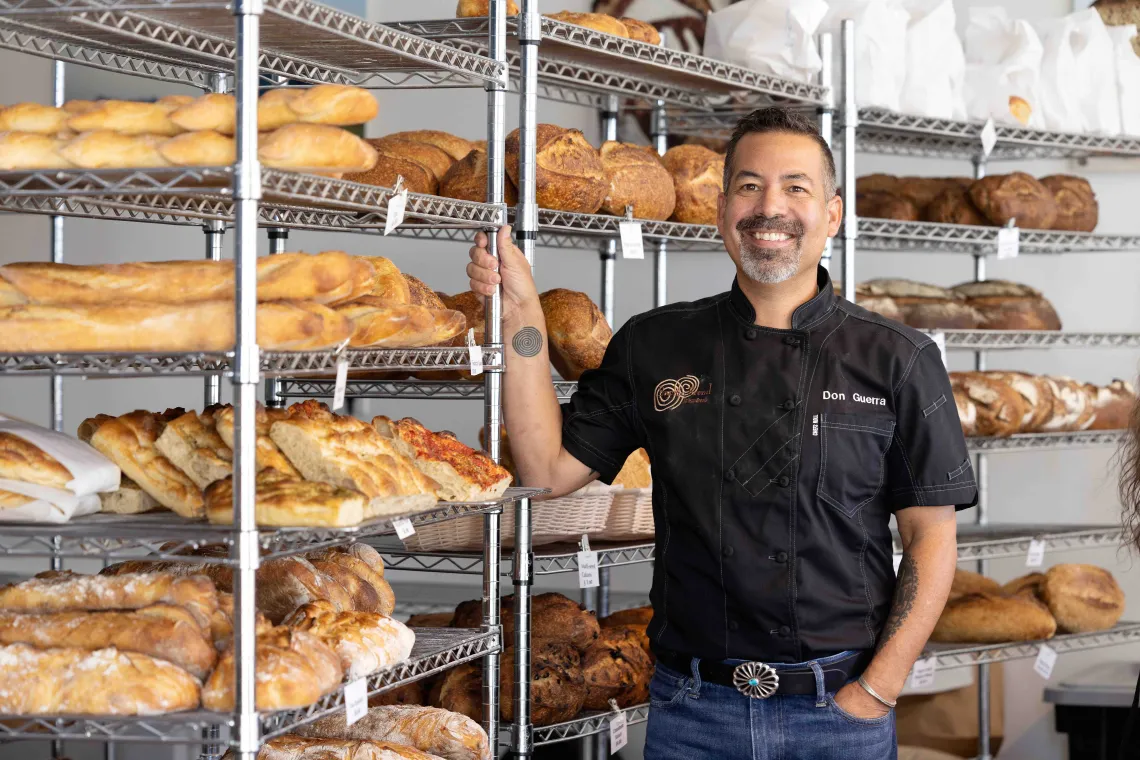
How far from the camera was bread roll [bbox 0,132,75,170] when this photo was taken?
1881 millimetres

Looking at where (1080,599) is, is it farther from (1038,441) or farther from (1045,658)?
(1038,441)

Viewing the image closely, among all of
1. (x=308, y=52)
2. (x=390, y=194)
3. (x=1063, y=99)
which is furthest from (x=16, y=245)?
(x=1063, y=99)

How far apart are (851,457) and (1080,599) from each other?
1903 millimetres

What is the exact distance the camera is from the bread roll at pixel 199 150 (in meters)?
1.81

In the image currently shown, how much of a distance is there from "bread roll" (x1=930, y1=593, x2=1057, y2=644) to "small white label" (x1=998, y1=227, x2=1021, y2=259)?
3.37 ft

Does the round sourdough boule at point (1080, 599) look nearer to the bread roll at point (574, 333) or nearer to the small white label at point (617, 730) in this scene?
the small white label at point (617, 730)

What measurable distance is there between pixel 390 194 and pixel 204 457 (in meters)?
0.51

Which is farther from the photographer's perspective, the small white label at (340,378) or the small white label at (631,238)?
the small white label at (631,238)

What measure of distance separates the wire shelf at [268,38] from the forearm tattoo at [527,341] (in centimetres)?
49

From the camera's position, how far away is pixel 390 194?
2113 millimetres

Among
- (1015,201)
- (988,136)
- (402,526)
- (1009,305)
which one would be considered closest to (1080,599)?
(1009,305)

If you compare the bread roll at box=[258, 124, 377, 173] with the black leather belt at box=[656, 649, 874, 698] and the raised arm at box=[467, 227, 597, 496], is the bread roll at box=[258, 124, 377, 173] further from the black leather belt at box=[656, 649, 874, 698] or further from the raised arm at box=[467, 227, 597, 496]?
the black leather belt at box=[656, 649, 874, 698]

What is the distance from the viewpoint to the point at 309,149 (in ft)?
6.10

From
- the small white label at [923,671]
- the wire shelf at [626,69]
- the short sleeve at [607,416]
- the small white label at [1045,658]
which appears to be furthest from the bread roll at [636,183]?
the small white label at [1045,658]
